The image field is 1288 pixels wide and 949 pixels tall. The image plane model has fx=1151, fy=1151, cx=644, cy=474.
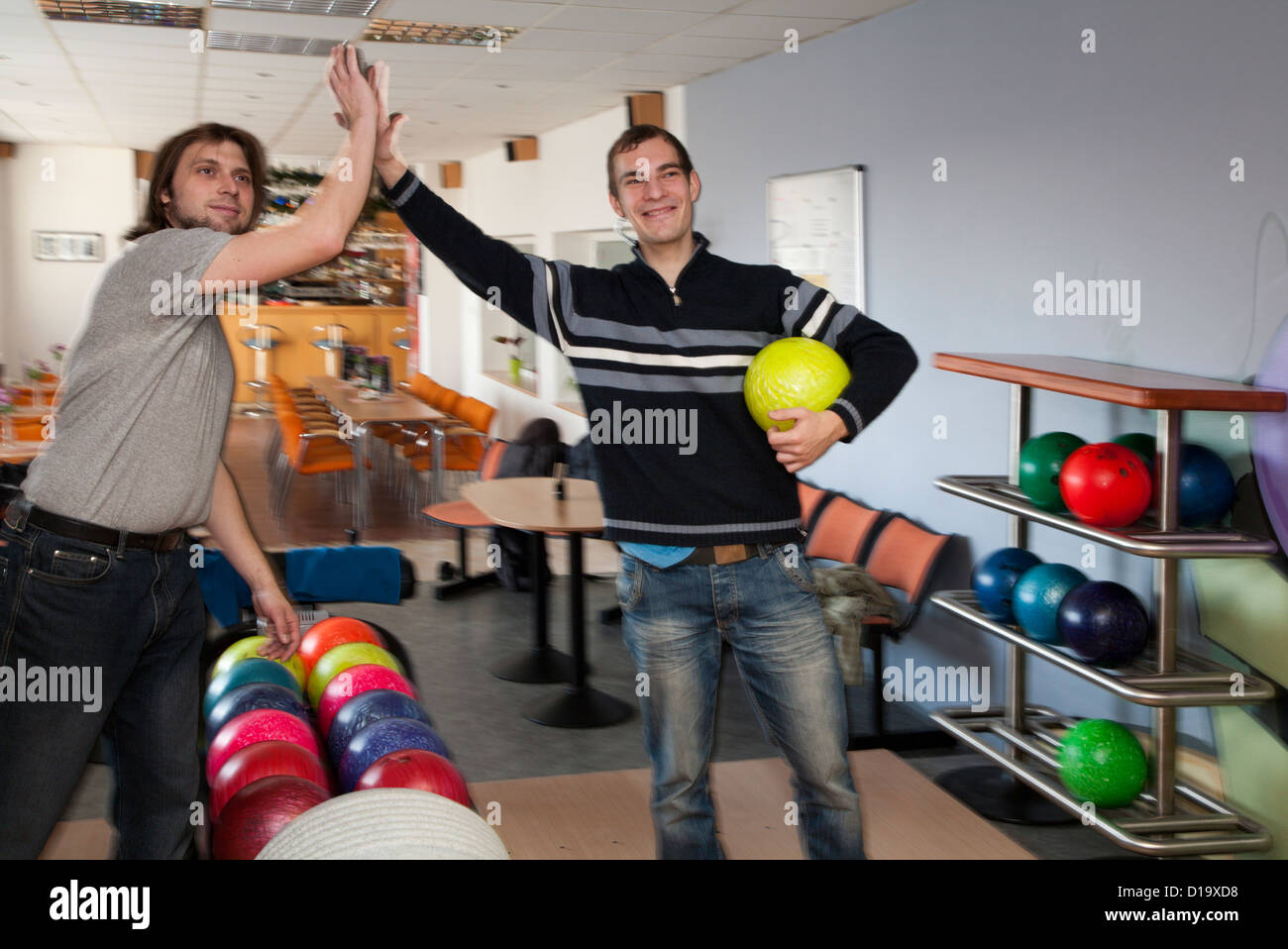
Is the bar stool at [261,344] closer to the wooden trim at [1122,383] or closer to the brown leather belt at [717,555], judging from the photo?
the wooden trim at [1122,383]

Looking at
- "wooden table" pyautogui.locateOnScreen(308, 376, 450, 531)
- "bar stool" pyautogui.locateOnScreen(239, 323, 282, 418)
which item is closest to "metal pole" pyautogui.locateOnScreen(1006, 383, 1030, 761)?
"wooden table" pyautogui.locateOnScreen(308, 376, 450, 531)

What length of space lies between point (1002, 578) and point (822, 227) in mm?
2430

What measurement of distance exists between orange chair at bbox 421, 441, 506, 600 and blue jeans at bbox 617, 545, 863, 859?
3.68 metres

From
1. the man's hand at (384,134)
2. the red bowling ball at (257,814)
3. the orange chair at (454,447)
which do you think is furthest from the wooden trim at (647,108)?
the red bowling ball at (257,814)

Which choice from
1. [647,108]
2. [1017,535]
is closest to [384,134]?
[1017,535]

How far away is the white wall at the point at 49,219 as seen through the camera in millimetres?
12984

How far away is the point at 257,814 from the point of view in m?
2.05

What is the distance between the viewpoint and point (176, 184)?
2004 millimetres

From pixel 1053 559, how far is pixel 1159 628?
0.91 metres

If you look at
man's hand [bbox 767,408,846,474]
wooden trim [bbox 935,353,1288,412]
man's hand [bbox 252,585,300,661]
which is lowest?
man's hand [bbox 252,585,300,661]

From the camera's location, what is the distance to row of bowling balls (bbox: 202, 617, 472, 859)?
2111mm

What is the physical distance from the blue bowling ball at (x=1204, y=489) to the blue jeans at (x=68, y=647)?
8.05ft

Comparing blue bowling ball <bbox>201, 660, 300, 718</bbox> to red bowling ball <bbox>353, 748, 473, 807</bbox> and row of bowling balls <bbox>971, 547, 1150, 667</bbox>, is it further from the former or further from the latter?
row of bowling balls <bbox>971, 547, 1150, 667</bbox>
